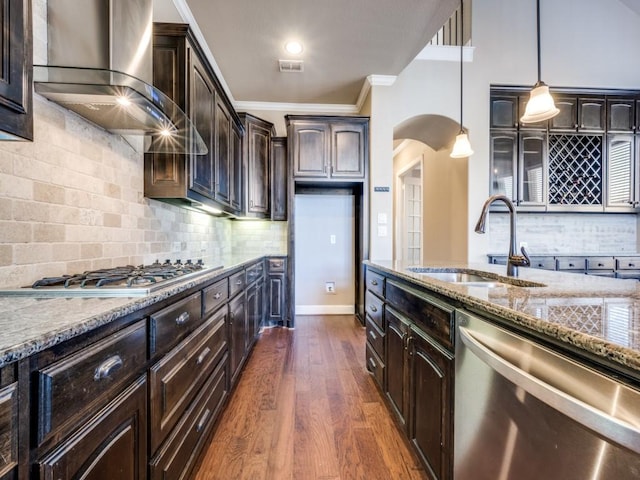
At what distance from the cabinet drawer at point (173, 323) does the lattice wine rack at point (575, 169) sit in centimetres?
414

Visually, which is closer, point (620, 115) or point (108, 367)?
point (108, 367)

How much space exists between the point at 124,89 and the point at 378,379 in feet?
7.00

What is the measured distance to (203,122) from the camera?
213 cm

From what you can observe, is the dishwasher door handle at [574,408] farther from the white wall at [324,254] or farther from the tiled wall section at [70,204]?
the white wall at [324,254]

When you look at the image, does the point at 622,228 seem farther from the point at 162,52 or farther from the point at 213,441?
the point at 162,52

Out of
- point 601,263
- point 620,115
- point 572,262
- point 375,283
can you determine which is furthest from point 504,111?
point 375,283

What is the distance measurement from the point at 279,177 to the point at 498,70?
3.02 m

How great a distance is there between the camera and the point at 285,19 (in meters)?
2.43

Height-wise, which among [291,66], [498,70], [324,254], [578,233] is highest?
[498,70]

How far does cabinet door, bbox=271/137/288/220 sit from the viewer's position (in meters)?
3.61

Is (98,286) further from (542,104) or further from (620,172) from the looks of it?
(620,172)

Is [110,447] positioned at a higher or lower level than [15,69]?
lower

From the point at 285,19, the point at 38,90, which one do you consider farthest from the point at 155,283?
the point at 285,19

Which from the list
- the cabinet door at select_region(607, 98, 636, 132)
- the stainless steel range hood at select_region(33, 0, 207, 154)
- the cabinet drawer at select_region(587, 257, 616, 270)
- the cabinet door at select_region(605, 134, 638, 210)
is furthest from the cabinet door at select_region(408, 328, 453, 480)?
the cabinet door at select_region(607, 98, 636, 132)
